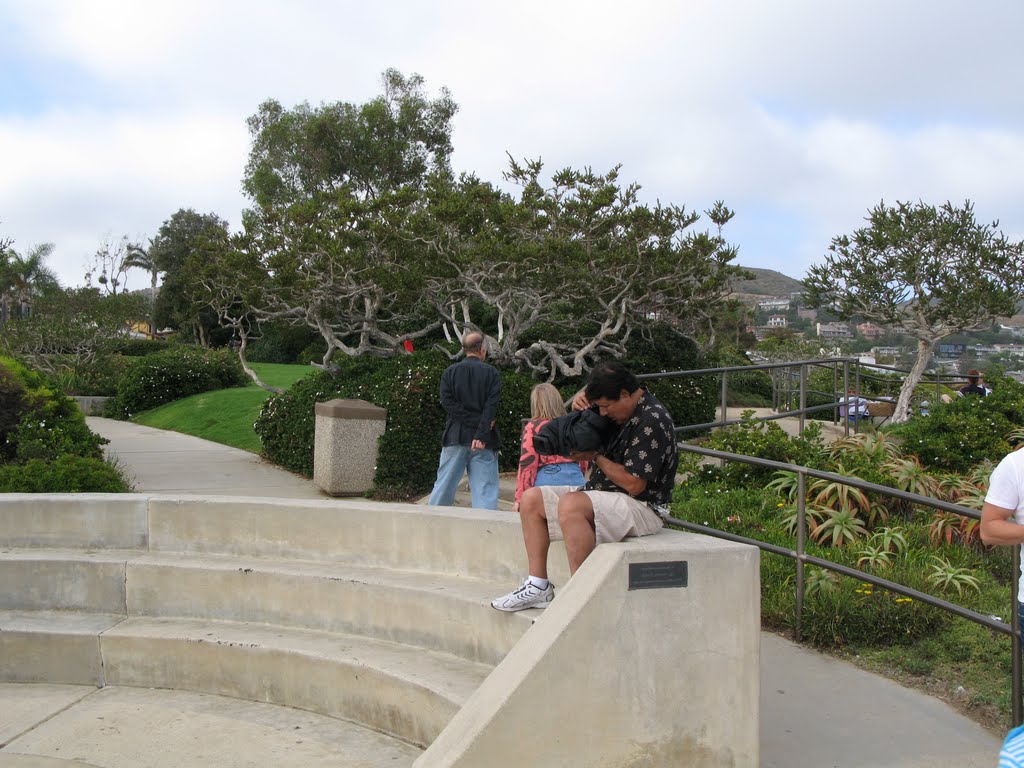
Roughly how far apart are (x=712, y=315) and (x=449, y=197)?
16.3 ft

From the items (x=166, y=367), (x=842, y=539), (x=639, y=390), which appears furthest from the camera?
(x=166, y=367)

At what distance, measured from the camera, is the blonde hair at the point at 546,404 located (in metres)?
6.18

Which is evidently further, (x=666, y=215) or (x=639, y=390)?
(x=666, y=215)

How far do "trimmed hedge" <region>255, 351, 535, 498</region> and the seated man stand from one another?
6145 millimetres

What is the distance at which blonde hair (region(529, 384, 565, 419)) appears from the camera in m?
6.18

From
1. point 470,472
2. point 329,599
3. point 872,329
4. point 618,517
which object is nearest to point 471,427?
point 470,472

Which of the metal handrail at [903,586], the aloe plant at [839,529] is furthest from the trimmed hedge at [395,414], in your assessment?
the metal handrail at [903,586]

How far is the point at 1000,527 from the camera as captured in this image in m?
3.46

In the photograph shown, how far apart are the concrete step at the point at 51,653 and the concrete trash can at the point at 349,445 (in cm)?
501

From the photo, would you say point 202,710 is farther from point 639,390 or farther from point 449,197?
point 449,197

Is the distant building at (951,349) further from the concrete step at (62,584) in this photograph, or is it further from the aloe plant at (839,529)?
the concrete step at (62,584)

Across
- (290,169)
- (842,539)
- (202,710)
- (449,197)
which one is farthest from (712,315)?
(290,169)

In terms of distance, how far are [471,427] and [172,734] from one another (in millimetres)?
3226

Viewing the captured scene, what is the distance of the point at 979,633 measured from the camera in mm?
4969
